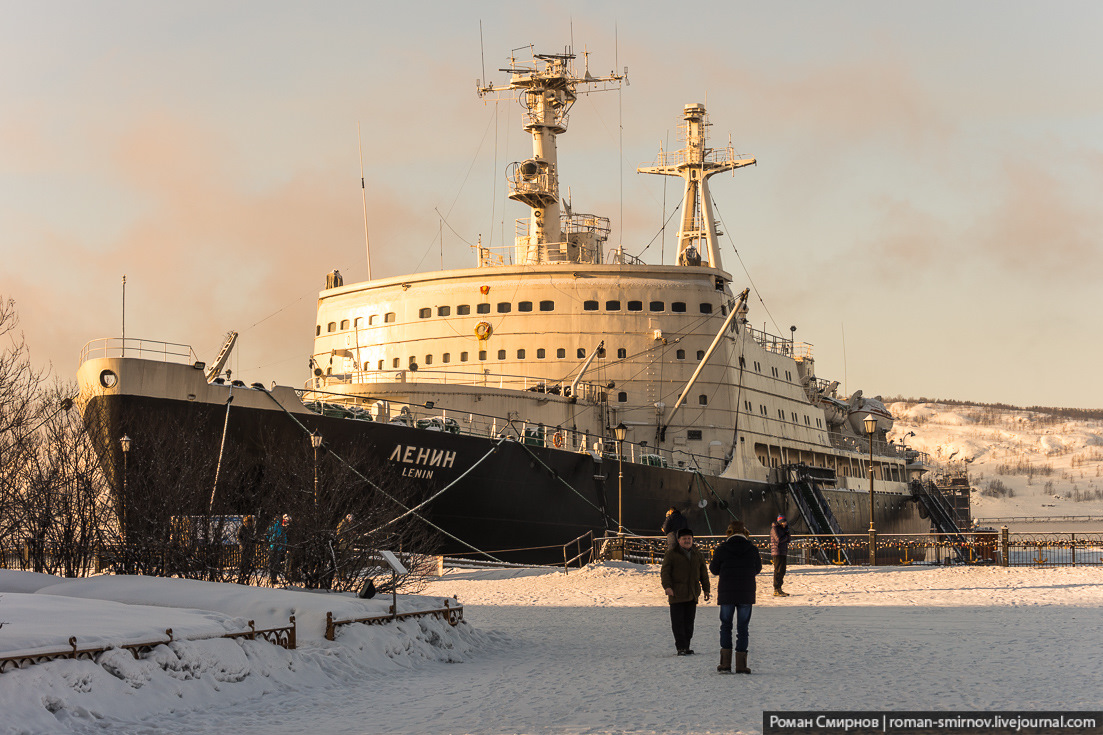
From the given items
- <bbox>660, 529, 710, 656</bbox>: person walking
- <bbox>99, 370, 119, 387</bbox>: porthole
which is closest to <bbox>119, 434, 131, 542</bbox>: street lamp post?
→ <bbox>99, 370, 119, 387</bbox>: porthole

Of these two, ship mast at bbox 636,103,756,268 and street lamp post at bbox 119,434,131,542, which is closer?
street lamp post at bbox 119,434,131,542

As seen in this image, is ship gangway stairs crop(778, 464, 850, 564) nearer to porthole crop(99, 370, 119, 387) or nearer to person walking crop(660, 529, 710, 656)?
porthole crop(99, 370, 119, 387)

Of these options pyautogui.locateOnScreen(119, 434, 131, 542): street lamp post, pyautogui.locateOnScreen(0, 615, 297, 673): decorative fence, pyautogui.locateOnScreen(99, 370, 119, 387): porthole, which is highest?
pyautogui.locateOnScreen(99, 370, 119, 387): porthole

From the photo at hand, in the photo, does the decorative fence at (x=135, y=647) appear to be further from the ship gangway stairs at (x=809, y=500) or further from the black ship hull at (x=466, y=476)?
the ship gangway stairs at (x=809, y=500)

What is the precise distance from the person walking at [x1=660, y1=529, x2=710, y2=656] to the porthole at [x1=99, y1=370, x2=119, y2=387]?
43.0ft

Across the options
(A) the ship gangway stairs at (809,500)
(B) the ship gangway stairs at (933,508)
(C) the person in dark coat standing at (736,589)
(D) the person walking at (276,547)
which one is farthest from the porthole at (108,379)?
(B) the ship gangway stairs at (933,508)

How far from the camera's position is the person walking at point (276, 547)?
15.4 metres

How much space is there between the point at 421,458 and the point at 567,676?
14.2m

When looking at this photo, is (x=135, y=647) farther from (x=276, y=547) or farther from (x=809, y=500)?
(x=809, y=500)

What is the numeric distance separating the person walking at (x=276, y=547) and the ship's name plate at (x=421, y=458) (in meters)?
7.24

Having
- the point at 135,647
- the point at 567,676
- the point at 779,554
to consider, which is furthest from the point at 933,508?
the point at 135,647

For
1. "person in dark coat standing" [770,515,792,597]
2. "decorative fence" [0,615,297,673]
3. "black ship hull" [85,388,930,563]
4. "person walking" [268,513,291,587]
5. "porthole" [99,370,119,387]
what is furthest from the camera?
"porthole" [99,370,119,387]

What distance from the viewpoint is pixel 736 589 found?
10.5 m

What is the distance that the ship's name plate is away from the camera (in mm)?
23719
